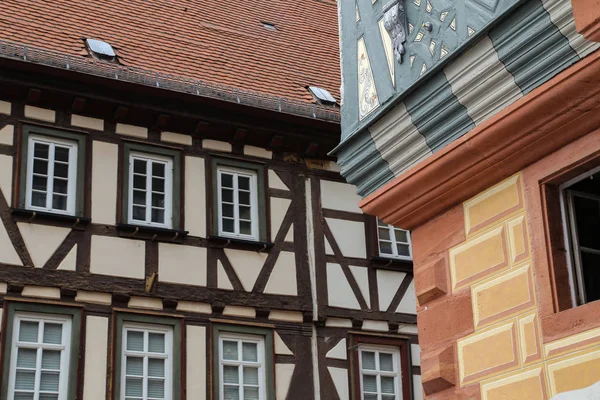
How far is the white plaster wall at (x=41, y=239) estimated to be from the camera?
1359cm

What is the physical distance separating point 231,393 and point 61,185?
138 inches

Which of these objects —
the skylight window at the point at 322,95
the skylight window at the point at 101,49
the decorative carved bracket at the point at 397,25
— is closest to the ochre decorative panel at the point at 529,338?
the decorative carved bracket at the point at 397,25

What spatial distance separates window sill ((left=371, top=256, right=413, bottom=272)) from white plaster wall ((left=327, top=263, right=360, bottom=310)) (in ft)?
1.91

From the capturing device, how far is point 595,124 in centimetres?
607

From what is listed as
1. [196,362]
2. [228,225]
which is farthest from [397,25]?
[228,225]

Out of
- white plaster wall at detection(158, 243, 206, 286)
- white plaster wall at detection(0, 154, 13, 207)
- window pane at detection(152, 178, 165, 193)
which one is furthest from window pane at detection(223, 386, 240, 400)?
white plaster wall at detection(0, 154, 13, 207)

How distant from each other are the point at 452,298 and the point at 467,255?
0.31 m

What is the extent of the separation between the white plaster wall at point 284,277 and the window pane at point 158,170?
202 centimetres

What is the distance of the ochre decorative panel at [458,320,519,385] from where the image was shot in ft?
21.1

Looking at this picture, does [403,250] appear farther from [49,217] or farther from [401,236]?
[49,217]

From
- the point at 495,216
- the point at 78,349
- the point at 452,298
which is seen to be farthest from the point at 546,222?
the point at 78,349

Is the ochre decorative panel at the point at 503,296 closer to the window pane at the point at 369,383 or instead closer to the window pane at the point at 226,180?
the window pane at the point at 369,383

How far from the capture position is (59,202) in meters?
14.1

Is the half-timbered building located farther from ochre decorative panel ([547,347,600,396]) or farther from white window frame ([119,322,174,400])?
ochre decorative panel ([547,347,600,396])
